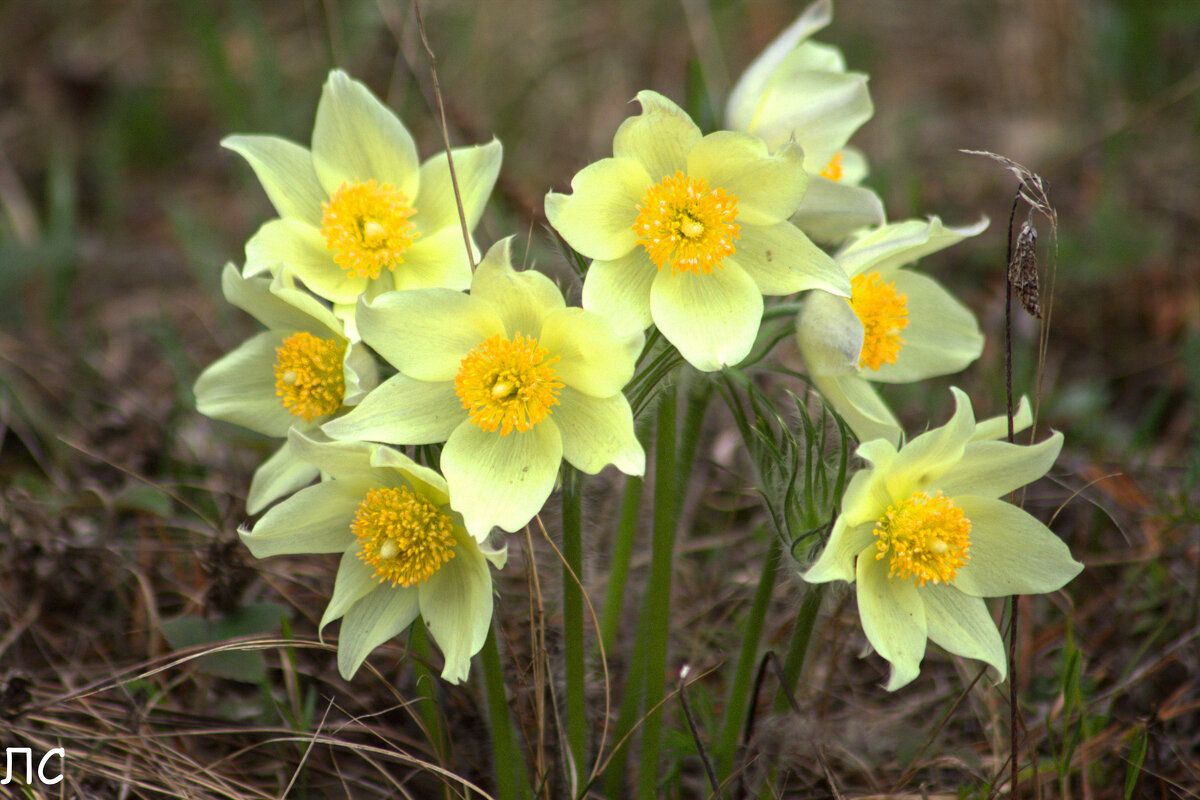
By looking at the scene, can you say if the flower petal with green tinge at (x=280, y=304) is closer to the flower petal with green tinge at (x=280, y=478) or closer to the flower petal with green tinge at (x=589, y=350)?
the flower petal with green tinge at (x=280, y=478)

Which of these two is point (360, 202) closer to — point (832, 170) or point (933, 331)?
point (832, 170)

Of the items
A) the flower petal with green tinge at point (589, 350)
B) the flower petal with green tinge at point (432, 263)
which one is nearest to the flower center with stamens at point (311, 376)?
the flower petal with green tinge at point (432, 263)

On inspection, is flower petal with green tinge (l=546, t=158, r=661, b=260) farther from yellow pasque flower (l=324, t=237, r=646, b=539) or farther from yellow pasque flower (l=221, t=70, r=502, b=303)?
yellow pasque flower (l=221, t=70, r=502, b=303)

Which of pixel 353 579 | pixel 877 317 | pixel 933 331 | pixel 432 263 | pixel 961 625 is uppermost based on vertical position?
pixel 432 263

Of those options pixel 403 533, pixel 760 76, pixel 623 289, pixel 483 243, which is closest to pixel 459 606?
pixel 403 533

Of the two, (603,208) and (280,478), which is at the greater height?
(603,208)

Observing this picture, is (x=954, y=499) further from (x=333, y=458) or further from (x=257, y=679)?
(x=257, y=679)

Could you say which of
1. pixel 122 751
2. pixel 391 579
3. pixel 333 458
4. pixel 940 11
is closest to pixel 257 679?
pixel 122 751

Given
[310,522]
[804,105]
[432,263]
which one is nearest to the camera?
[310,522]
